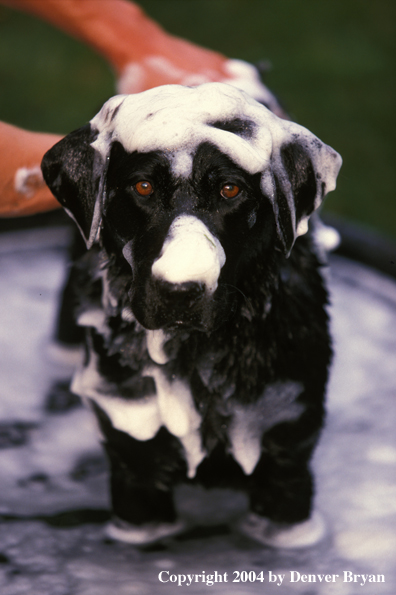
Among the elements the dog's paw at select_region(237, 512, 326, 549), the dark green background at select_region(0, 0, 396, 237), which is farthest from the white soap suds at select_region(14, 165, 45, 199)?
the dark green background at select_region(0, 0, 396, 237)

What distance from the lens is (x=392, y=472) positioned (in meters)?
2.37

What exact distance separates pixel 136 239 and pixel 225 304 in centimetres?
24

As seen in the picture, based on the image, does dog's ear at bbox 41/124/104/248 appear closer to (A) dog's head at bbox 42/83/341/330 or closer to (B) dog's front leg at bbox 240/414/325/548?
(A) dog's head at bbox 42/83/341/330

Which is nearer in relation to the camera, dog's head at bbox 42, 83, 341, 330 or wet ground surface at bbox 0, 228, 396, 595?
dog's head at bbox 42, 83, 341, 330

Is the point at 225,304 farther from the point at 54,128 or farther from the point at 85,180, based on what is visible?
the point at 54,128

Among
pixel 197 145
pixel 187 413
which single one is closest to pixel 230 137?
pixel 197 145

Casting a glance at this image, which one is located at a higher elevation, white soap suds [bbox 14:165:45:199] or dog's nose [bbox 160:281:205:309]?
dog's nose [bbox 160:281:205:309]

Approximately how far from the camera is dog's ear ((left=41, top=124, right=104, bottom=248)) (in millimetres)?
1558

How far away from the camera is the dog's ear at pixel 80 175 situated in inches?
61.3

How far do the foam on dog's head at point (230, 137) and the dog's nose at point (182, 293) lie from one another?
9.3 inches

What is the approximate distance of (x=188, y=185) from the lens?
56.7 inches

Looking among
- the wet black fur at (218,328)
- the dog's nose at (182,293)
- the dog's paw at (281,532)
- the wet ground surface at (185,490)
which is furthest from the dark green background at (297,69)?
the dog's nose at (182,293)

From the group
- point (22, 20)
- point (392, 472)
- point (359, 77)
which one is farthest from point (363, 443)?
point (22, 20)
